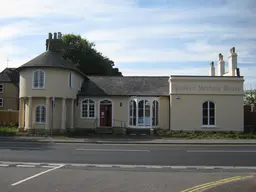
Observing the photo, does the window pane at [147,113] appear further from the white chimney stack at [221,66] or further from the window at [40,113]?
the white chimney stack at [221,66]

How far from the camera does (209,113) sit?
27.9 m

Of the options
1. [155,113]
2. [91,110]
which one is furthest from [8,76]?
[155,113]

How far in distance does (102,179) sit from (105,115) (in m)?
20.4

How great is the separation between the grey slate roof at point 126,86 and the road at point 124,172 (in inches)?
571

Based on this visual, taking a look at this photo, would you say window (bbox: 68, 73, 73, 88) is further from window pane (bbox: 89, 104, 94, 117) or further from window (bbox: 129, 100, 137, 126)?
window (bbox: 129, 100, 137, 126)

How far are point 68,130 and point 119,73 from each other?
4200 cm

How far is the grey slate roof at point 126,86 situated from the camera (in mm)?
29419

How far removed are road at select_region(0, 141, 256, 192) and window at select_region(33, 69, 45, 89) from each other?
1256 cm

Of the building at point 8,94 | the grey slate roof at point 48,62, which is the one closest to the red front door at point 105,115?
the grey slate roof at point 48,62

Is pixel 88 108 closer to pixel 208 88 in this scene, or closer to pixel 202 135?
pixel 202 135

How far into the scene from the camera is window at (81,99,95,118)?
97.5ft

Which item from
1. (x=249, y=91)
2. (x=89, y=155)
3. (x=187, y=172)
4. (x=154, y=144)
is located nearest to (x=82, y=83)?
(x=154, y=144)

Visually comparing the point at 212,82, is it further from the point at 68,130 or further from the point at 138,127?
the point at 68,130

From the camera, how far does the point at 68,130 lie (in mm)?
28094
